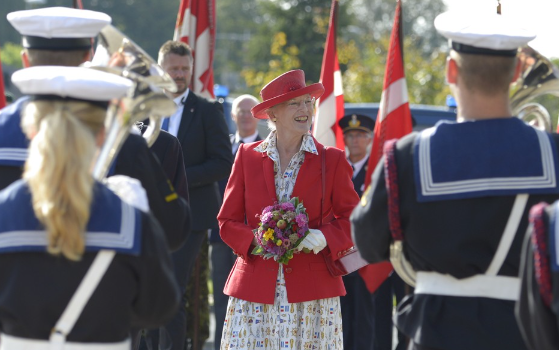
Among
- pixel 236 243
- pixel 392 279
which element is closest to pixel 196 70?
pixel 392 279

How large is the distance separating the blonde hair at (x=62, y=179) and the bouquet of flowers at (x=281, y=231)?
2227 millimetres

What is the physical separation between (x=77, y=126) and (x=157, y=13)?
6629cm

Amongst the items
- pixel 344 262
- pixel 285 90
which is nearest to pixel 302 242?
pixel 344 262

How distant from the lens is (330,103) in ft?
28.4

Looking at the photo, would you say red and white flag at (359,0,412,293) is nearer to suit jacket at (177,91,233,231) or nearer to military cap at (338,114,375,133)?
military cap at (338,114,375,133)

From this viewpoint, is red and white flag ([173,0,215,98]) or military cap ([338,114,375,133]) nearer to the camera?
red and white flag ([173,0,215,98])

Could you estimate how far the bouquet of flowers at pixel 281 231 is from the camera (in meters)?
5.33

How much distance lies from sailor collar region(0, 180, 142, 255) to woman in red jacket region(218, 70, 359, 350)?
226 cm

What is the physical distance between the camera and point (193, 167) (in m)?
7.23

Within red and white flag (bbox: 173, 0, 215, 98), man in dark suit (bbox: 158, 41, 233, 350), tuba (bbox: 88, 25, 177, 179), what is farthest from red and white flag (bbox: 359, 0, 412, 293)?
tuba (bbox: 88, 25, 177, 179)

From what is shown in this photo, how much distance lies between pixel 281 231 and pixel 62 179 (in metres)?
2.34

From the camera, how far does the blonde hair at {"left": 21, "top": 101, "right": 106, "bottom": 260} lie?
3.10 m

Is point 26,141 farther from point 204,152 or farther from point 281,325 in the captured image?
point 204,152

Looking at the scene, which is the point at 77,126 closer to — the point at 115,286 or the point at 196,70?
the point at 115,286
